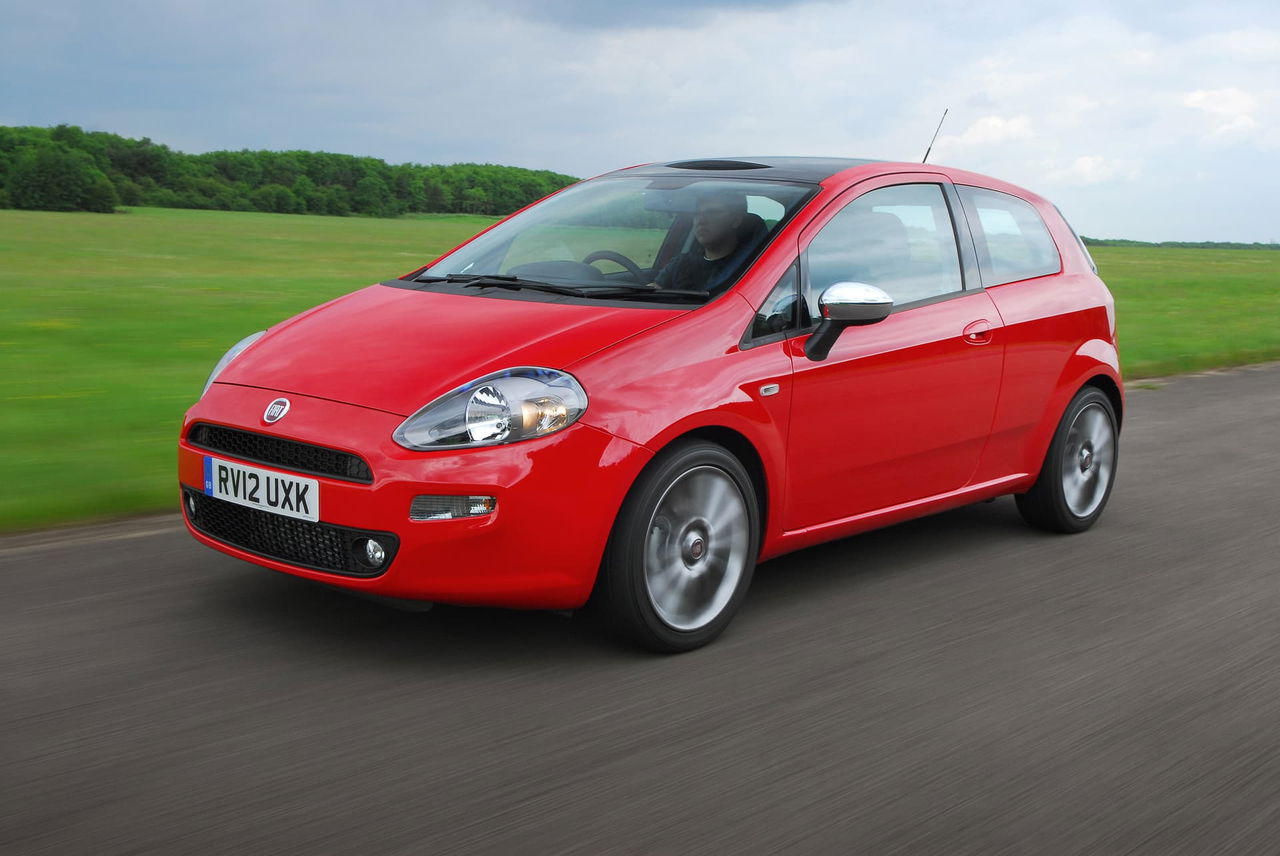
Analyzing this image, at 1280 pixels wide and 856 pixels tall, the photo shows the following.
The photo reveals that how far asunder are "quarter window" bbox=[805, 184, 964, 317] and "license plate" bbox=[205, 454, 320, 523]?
181 centimetres

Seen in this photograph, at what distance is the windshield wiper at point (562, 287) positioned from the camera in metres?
4.46

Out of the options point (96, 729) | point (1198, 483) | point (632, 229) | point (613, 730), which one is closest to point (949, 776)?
point (613, 730)

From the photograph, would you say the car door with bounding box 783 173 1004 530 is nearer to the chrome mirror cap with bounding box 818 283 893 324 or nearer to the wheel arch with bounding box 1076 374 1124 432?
the chrome mirror cap with bounding box 818 283 893 324

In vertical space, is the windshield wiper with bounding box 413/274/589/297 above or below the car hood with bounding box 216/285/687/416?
above

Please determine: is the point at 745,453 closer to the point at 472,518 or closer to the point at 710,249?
the point at 710,249

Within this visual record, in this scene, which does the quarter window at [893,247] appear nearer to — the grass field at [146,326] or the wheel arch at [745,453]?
the wheel arch at [745,453]

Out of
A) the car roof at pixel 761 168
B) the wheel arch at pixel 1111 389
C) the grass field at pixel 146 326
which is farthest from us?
the grass field at pixel 146 326

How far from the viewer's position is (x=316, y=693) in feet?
12.1

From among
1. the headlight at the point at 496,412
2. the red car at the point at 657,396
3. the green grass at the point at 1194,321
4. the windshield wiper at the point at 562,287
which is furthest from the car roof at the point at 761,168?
the green grass at the point at 1194,321

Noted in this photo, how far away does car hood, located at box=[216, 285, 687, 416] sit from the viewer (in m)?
3.95

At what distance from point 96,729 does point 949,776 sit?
2113 millimetres

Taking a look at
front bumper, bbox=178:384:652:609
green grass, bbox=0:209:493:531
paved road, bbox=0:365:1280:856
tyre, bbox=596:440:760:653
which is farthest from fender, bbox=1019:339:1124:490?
green grass, bbox=0:209:493:531

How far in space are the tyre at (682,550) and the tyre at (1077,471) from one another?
2.01 metres

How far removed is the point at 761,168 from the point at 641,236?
0.61 m
